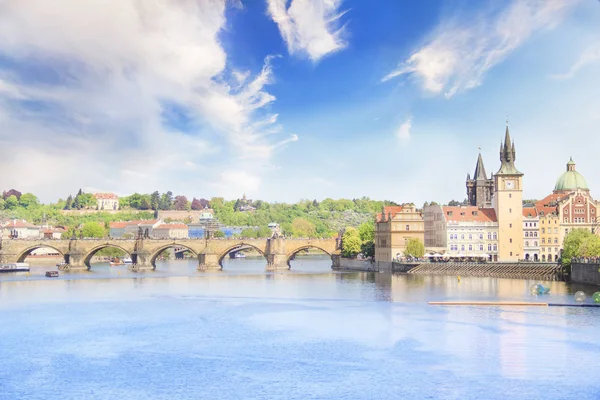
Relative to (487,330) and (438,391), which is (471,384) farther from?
(487,330)

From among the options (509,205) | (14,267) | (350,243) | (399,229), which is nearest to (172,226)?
(14,267)

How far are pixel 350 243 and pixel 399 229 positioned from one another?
1452 centimetres

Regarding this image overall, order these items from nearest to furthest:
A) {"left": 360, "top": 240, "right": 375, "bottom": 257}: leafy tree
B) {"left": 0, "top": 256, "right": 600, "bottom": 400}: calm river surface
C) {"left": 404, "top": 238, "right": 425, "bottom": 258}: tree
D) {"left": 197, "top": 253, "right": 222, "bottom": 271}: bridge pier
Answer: {"left": 0, "top": 256, "right": 600, "bottom": 400}: calm river surface < {"left": 404, "top": 238, "right": 425, "bottom": 258}: tree < {"left": 197, "top": 253, "right": 222, "bottom": 271}: bridge pier < {"left": 360, "top": 240, "right": 375, "bottom": 257}: leafy tree

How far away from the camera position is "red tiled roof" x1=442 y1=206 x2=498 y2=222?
9588 centimetres

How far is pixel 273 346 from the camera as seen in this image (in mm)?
38406

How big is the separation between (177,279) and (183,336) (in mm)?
43303

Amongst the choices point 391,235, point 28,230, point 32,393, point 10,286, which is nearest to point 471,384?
point 32,393

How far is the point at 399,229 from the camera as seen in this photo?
95.6 m

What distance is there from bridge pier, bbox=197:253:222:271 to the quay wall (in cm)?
4985

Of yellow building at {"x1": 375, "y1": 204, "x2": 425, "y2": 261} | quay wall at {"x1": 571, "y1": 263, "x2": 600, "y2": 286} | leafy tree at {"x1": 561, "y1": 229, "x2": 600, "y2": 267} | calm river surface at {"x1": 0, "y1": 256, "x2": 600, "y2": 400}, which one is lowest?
calm river surface at {"x1": 0, "y1": 256, "x2": 600, "y2": 400}

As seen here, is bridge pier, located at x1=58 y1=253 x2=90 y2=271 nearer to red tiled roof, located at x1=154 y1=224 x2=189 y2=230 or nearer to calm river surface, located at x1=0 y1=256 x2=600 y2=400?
calm river surface, located at x1=0 y1=256 x2=600 y2=400

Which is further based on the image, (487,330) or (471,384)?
(487,330)

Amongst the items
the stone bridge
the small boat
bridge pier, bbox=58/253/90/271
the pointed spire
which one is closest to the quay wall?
the pointed spire

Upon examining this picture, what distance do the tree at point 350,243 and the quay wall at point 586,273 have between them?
39.8m
